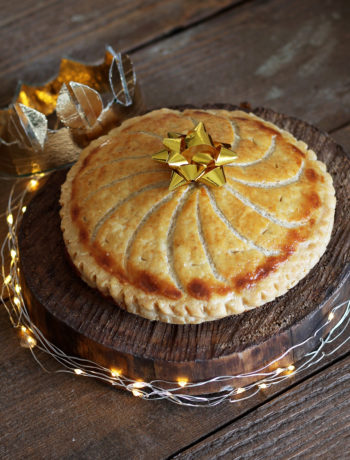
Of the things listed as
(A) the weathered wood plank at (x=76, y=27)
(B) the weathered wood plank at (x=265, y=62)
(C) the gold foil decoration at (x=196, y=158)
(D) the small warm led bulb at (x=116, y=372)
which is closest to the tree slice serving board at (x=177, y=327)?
(D) the small warm led bulb at (x=116, y=372)

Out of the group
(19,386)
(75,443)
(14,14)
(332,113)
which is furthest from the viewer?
(14,14)

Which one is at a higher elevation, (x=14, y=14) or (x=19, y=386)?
(x=14, y=14)

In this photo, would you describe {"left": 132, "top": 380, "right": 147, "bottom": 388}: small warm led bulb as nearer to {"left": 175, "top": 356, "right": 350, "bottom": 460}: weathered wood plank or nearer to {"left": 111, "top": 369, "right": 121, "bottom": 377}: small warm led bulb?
{"left": 111, "top": 369, "right": 121, "bottom": 377}: small warm led bulb

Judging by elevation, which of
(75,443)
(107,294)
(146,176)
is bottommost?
(75,443)

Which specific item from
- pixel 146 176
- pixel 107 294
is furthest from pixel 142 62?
pixel 107 294

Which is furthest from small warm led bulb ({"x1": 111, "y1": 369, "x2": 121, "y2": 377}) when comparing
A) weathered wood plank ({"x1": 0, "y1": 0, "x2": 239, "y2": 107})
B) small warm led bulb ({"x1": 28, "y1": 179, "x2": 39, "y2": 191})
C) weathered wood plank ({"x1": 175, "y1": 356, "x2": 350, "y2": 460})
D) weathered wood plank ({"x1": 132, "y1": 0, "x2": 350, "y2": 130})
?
weathered wood plank ({"x1": 0, "y1": 0, "x2": 239, "y2": 107})

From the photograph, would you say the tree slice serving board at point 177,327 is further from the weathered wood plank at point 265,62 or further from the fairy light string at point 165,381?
the weathered wood plank at point 265,62

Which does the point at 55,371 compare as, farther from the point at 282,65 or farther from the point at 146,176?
the point at 282,65
